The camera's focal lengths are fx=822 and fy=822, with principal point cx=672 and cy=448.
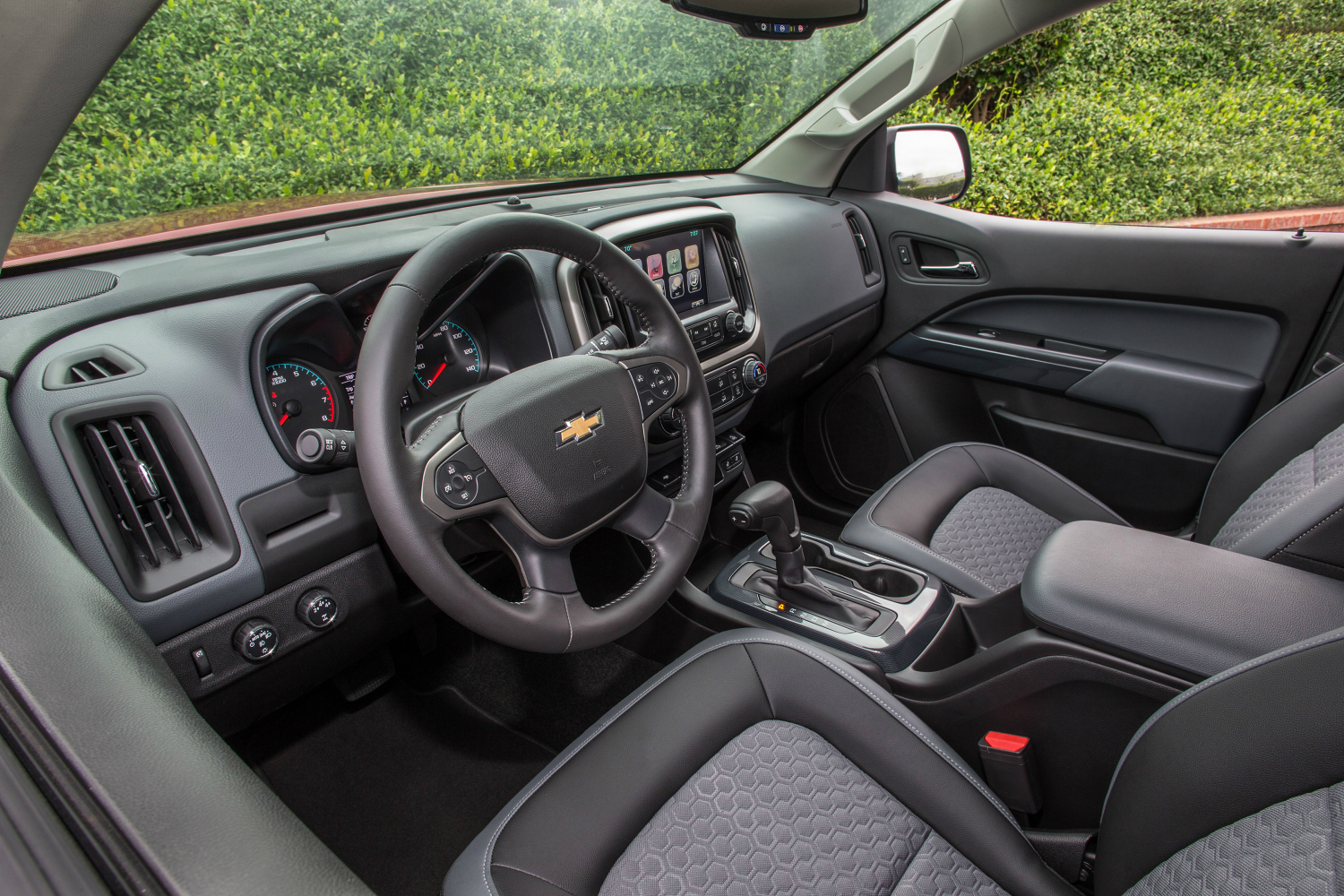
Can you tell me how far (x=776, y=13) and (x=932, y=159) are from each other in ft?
3.41

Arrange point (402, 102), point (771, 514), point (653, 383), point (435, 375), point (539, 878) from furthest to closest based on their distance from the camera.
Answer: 1. point (402, 102)
2. point (771, 514)
3. point (435, 375)
4. point (653, 383)
5. point (539, 878)

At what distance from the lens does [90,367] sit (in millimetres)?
1039

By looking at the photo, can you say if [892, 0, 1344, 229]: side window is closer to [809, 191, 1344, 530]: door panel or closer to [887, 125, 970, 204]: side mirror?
[887, 125, 970, 204]: side mirror

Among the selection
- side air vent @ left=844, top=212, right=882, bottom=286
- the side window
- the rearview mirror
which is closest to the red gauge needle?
the rearview mirror

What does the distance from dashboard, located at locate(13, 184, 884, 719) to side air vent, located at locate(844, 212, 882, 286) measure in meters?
0.89

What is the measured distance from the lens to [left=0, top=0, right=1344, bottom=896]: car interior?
68 cm

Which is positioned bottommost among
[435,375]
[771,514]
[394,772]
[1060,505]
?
[394,772]

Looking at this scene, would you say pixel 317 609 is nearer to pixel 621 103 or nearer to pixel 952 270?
pixel 621 103

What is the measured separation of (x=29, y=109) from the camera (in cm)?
62

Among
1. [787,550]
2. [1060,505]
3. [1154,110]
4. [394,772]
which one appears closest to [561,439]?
[787,550]

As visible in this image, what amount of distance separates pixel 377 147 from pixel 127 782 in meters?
1.55

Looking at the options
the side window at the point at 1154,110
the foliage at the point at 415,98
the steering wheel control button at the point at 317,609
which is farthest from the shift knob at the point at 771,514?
the side window at the point at 1154,110

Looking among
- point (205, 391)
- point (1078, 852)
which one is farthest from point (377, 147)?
point (1078, 852)

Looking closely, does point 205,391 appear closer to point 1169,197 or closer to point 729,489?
point 729,489
